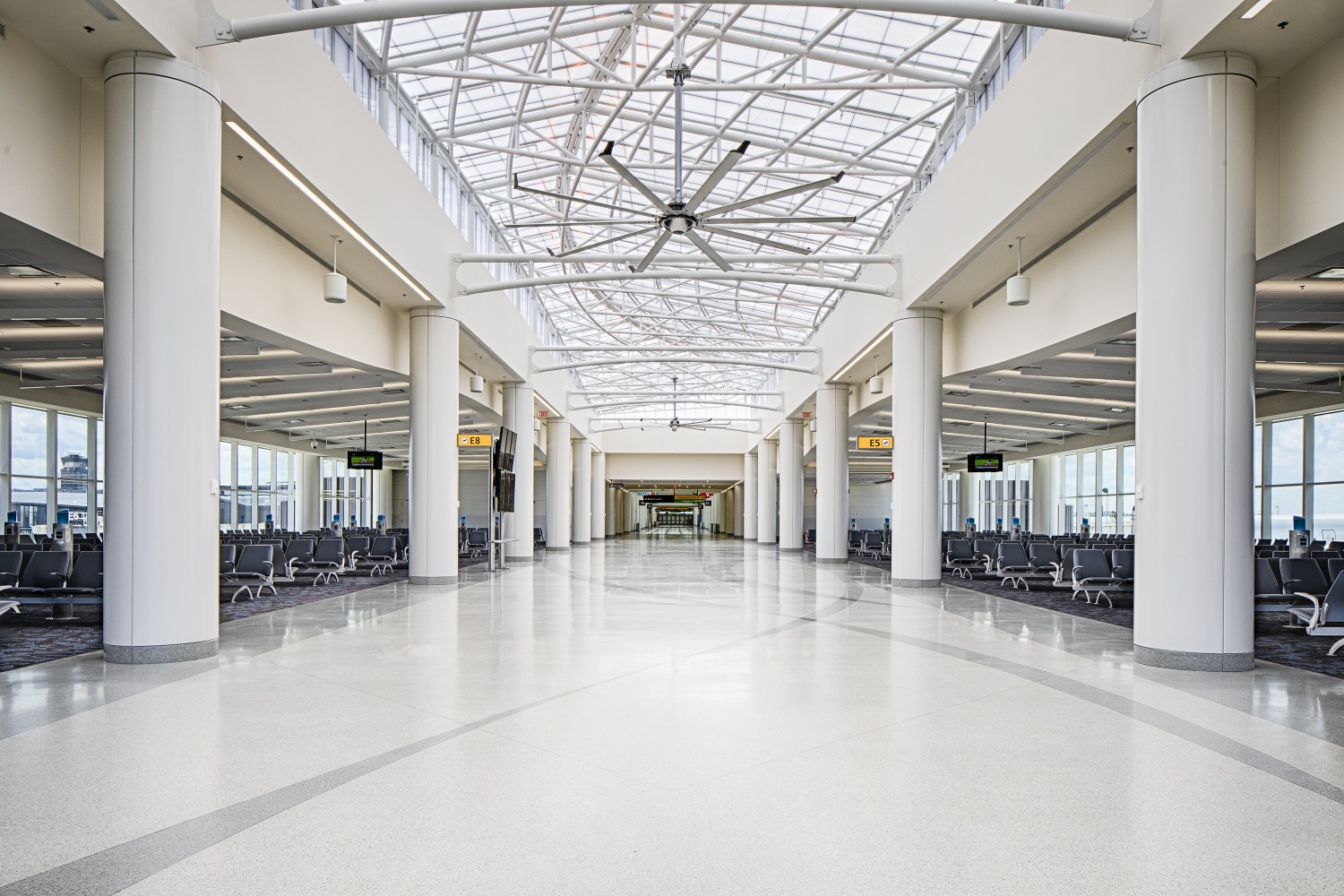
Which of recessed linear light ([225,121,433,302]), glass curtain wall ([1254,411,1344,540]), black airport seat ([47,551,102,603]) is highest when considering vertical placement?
recessed linear light ([225,121,433,302])

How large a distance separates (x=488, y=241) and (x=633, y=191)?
4807 millimetres

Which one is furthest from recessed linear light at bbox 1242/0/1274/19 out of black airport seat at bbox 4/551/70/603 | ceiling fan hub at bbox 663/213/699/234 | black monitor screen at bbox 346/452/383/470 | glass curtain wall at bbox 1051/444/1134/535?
glass curtain wall at bbox 1051/444/1134/535

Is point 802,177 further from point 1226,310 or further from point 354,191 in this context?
point 1226,310

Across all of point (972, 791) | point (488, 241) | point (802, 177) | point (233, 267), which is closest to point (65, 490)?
point (488, 241)

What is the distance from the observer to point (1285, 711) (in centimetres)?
577

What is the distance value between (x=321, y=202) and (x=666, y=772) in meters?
8.93

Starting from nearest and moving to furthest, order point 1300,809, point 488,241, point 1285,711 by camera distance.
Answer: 1. point 1300,809
2. point 1285,711
3. point 488,241

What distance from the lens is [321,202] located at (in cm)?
1091

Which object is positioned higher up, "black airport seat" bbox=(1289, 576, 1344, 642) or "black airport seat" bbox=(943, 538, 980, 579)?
"black airport seat" bbox=(1289, 576, 1344, 642)

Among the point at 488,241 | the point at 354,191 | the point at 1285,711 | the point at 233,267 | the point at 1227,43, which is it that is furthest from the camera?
the point at 488,241

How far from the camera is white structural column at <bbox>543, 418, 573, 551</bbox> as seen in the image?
31.9 meters

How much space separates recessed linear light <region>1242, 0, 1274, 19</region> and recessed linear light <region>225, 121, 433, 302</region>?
27.6 ft

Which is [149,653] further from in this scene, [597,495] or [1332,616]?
[597,495]

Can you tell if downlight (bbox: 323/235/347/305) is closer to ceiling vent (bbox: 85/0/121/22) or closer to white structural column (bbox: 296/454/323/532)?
ceiling vent (bbox: 85/0/121/22)
